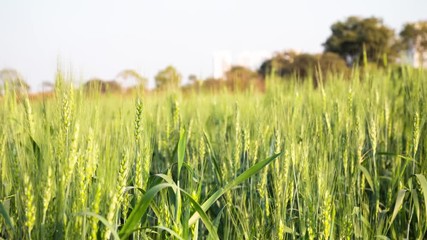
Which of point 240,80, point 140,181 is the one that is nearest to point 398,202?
point 140,181

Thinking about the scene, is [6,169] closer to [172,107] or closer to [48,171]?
[48,171]

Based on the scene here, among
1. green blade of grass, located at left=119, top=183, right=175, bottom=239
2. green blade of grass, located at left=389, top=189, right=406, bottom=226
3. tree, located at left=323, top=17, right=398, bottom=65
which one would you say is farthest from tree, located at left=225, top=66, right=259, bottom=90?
tree, located at left=323, top=17, right=398, bottom=65

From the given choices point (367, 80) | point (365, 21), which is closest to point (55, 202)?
point (367, 80)

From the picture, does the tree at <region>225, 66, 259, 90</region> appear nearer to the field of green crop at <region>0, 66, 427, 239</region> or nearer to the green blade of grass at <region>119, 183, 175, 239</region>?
the field of green crop at <region>0, 66, 427, 239</region>

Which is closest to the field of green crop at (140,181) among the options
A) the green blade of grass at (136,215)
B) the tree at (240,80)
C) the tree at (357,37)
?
the green blade of grass at (136,215)

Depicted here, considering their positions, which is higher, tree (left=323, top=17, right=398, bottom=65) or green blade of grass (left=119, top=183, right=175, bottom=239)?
tree (left=323, top=17, right=398, bottom=65)

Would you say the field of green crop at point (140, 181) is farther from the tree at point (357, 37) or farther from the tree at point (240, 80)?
the tree at point (357, 37)

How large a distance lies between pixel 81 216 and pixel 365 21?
68.0 ft

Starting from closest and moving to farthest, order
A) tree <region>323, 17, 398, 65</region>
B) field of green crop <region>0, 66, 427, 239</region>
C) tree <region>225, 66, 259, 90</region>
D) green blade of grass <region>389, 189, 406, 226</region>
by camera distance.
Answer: field of green crop <region>0, 66, 427, 239</region> → green blade of grass <region>389, 189, 406, 226</region> → tree <region>225, 66, 259, 90</region> → tree <region>323, 17, 398, 65</region>

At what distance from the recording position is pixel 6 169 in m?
1.42

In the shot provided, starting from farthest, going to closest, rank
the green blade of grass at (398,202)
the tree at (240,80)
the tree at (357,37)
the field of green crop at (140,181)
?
1. the tree at (357,37)
2. the tree at (240,80)
3. the green blade of grass at (398,202)
4. the field of green crop at (140,181)

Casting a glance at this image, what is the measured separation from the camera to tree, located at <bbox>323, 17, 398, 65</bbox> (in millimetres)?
19656

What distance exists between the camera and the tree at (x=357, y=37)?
19.7m

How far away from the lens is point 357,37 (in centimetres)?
2009
